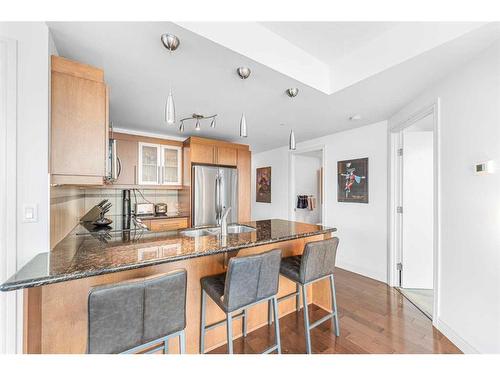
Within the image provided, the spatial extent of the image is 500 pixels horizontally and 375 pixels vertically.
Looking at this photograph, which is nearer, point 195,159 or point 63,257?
point 63,257

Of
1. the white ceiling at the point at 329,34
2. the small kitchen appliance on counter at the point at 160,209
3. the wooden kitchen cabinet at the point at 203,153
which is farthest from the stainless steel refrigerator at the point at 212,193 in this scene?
the white ceiling at the point at 329,34

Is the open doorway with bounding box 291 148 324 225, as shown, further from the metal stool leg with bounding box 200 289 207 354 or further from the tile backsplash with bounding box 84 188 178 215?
the metal stool leg with bounding box 200 289 207 354

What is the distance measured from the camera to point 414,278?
2691 millimetres

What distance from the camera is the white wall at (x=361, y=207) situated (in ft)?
9.77

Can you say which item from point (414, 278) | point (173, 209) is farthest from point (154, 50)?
point (414, 278)

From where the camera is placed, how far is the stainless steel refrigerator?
11.6 feet

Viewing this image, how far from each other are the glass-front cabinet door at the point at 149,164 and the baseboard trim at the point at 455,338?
3918 mm

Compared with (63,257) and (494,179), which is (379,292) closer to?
(494,179)

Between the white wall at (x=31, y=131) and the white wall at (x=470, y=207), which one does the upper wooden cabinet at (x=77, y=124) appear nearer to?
the white wall at (x=31, y=131)

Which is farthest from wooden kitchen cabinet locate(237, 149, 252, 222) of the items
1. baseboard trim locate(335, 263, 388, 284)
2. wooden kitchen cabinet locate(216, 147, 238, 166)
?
baseboard trim locate(335, 263, 388, 284)

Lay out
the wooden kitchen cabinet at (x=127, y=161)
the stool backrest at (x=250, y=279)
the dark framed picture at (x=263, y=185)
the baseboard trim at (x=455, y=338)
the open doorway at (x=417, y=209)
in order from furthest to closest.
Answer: the dark framed picture at (x=263, y=185)
the wooden kitchen cabinet at (x=127, y=161)
the open doorway at (x=417, y=209)
the baseboard trim at (x=455, y=338)
the stool backrest at (x=250, y=279)

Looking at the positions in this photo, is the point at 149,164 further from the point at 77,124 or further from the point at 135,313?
the point at 135,313

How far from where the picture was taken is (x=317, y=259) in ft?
5.52
